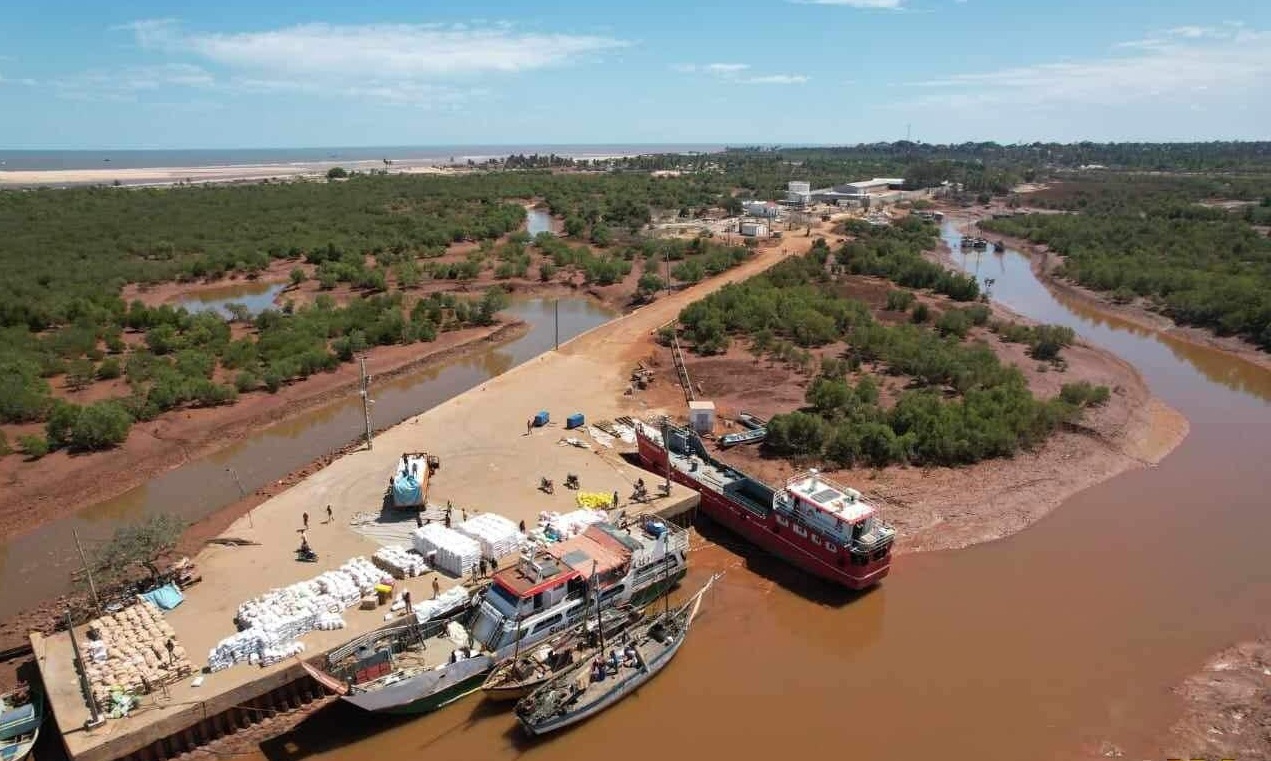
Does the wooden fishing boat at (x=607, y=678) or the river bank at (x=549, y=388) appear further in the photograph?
the river bank at (x=549, y=388)

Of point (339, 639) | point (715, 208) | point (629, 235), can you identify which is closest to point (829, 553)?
point (339, 639)

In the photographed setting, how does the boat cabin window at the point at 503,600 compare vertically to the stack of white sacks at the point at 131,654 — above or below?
above

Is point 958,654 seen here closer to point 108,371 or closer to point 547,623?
point 547,623

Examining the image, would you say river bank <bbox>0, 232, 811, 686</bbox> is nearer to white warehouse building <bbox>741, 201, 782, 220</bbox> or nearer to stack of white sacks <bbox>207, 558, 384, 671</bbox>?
stack of white sacks <bbox>207, 558, 384, 671</bbox>

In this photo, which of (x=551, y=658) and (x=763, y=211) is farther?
(x=763, y=211)

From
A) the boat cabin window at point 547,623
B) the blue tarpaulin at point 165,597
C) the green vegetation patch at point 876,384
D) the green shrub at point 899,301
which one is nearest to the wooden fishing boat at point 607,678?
the boat cabin window at point 547,623

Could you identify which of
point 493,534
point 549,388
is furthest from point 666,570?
point 549,388

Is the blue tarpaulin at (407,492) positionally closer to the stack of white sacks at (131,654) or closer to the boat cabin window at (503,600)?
the boat cabin window at (503,600)
